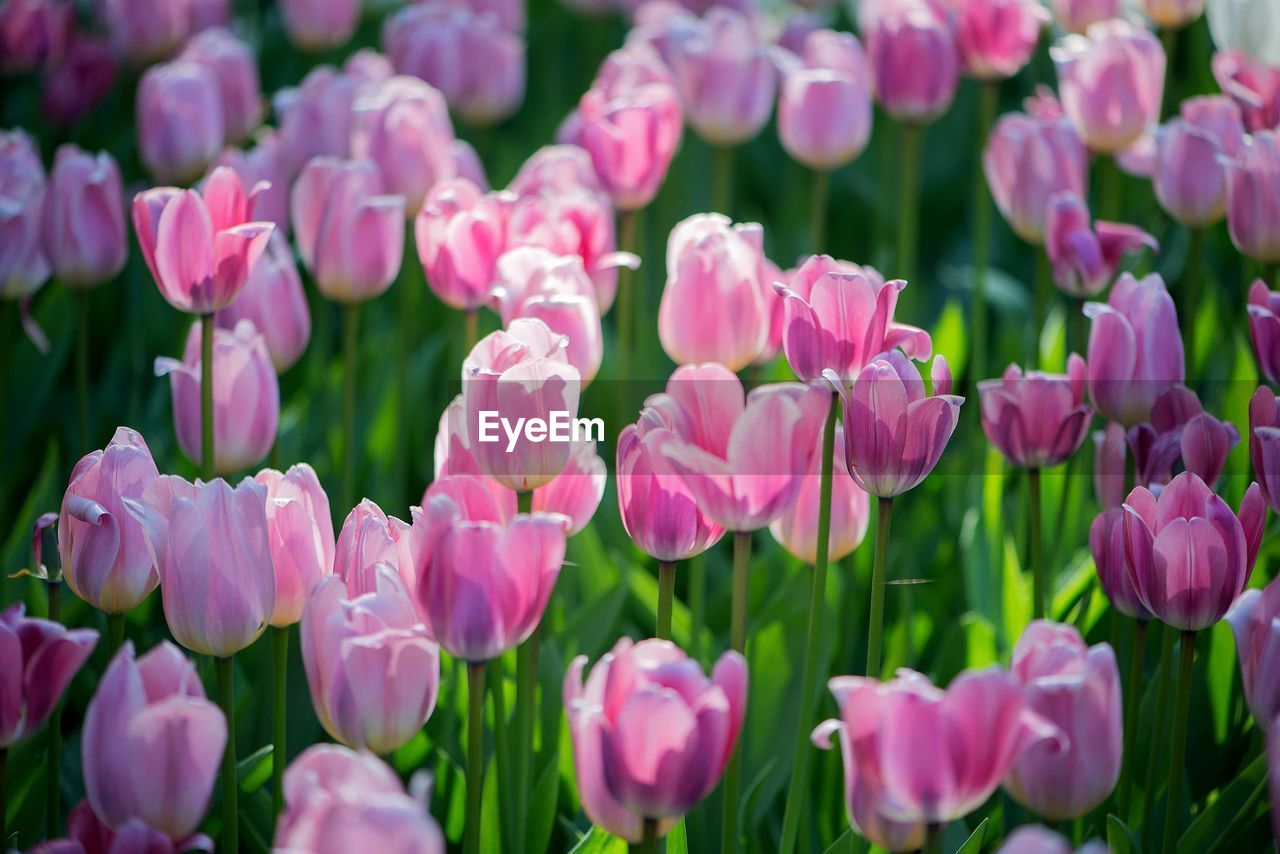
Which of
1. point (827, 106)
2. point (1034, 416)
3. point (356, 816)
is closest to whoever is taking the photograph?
point (356, 816)

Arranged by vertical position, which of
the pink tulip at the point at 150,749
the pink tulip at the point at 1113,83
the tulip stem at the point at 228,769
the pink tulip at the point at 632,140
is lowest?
the tulip stem at the point at 228,769

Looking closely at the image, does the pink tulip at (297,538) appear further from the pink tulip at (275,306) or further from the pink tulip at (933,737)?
the pink tulip at (275,306)

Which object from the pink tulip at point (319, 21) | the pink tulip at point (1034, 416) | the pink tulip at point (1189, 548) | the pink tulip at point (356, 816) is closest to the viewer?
the pink tulip at point (356, 816)

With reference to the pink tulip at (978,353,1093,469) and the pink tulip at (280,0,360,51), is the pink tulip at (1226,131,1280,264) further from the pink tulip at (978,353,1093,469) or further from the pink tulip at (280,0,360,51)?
the pink tulip at (280,0,360,51)

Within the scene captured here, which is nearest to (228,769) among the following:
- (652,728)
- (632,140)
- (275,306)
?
(652,728)

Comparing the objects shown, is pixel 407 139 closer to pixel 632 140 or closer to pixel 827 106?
pixel 632 140

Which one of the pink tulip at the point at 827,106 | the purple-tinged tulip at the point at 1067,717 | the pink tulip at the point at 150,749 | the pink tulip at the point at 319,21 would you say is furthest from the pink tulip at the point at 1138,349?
the pink tulip at the point at 319,21

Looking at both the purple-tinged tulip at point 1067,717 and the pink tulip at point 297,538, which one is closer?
the purple-tinged tulip at point 1067,717

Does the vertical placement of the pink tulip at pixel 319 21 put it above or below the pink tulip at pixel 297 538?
above
